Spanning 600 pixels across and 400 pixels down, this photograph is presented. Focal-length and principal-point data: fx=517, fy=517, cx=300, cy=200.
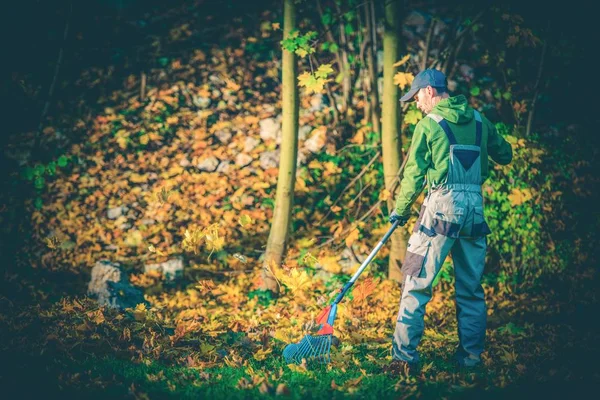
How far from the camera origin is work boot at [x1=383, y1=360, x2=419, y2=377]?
11.0 feet

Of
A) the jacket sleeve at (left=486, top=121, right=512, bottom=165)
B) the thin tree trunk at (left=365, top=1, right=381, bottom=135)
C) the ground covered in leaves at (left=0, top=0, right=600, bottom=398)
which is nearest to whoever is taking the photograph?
the ground covered in leaves at (left=0, top=0, right=600, bottom=398)

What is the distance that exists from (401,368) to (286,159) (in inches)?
95.2

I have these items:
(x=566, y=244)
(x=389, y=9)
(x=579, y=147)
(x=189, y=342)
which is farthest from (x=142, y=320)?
(x=579, y=147)

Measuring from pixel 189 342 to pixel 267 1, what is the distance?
6117 millimetres

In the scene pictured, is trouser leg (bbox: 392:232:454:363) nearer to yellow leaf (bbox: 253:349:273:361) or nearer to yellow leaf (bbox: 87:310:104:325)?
yellow leaf (bbox: 253:349:273:361)

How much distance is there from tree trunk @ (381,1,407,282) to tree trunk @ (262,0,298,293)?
876 mm

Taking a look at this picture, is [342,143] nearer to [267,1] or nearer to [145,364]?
[267,1]

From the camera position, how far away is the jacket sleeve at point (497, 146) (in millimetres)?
3564

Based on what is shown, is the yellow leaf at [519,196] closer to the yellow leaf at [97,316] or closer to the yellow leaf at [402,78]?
the yellow leaf at [402,78]

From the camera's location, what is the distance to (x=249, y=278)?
5.48 metres

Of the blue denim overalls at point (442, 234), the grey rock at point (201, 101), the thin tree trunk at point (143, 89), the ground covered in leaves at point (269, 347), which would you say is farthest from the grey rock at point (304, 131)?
the blue denim overalls at point (442, 234)

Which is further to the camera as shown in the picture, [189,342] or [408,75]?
[408,75]

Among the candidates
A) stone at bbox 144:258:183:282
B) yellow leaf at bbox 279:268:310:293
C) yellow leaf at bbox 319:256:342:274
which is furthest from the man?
stone at bbox 144:258:183:282

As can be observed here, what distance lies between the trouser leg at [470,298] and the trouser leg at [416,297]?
0.22 metres
